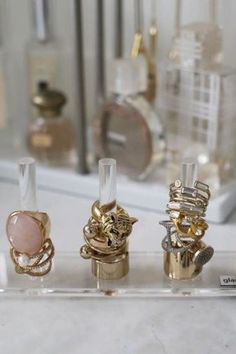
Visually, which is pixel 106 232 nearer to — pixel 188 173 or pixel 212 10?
pixel 188 173

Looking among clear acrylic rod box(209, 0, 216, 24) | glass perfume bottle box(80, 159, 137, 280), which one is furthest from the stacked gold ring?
clear acrylic rod box(209, 0, 216, 24)

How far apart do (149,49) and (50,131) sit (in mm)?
157

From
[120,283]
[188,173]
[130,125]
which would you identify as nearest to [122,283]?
[120,283]

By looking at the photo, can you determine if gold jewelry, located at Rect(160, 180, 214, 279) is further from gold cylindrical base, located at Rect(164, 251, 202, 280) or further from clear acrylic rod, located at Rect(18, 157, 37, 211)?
clear acrylic rod, located at Rect(18, 157, 37, 211)

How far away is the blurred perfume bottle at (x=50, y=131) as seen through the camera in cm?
84

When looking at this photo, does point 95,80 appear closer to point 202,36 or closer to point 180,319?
point 202,36

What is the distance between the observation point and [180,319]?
23.4 inches

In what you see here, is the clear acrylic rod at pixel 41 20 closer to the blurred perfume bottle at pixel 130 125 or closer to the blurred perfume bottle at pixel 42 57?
the blurred perfume bottle at pixel 42 57

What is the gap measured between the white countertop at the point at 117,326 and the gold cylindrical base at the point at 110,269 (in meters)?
0.02

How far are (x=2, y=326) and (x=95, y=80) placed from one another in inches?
15.6

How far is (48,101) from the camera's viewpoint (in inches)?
33.0

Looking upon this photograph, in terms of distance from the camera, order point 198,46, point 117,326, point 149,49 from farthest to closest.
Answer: point 149,49 < point 198,46 < point 117,326

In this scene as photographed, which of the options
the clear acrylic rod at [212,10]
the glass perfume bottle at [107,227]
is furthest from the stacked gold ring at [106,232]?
the clear acrylic rod at [212,10]

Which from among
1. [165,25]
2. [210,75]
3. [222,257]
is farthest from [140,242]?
[165,25]
